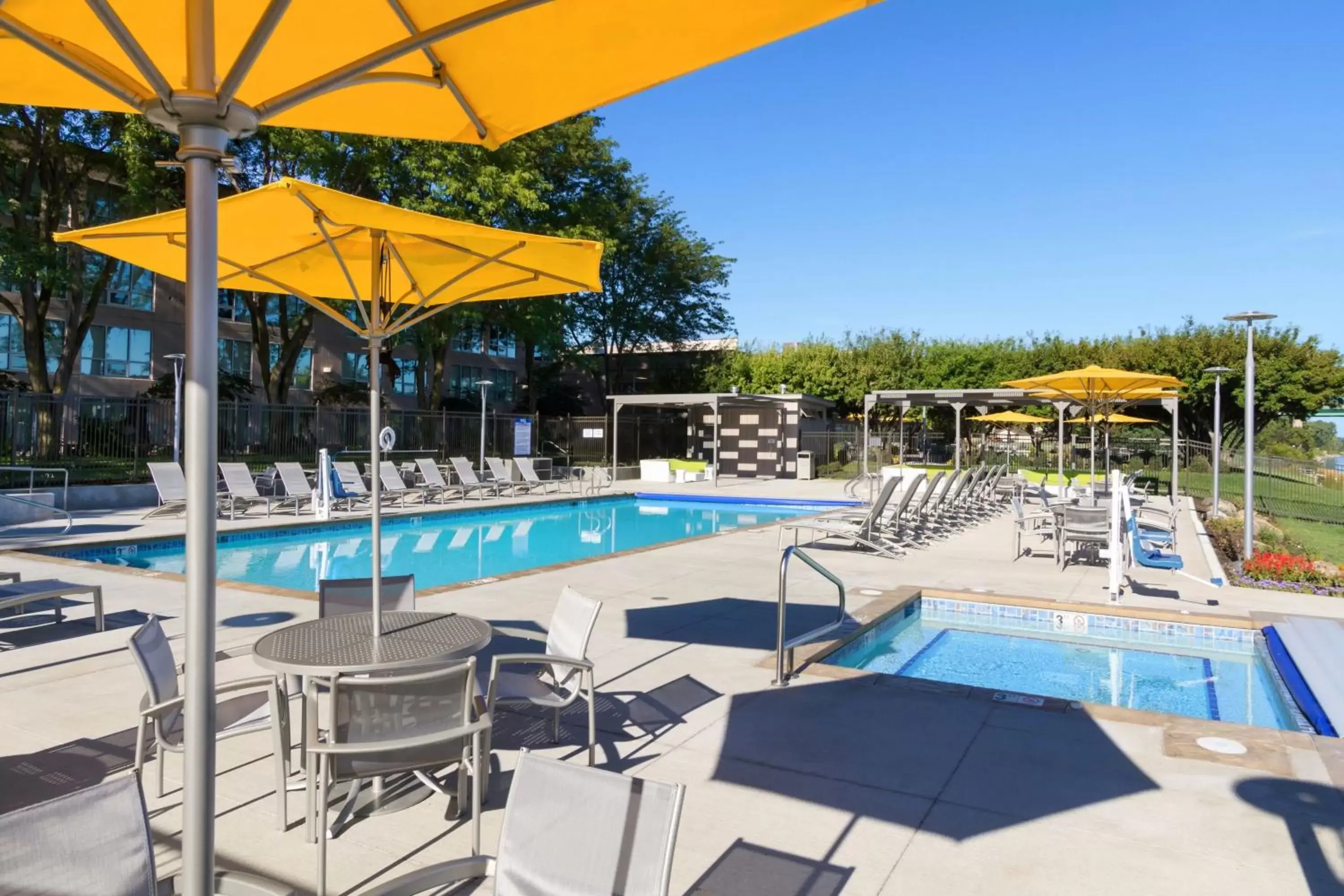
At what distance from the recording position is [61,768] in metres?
3.78

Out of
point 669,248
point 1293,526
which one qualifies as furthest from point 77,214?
point 1293,526

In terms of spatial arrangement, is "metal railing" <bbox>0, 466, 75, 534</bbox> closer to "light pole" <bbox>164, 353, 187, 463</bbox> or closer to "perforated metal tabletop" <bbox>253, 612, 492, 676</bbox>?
"light pole" <bbox>164, 353, 187, 463</bbox>

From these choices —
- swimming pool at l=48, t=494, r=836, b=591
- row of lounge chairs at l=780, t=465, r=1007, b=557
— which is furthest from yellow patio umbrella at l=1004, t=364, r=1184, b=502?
swimming pool at l=48, t=494, r=836, b=591

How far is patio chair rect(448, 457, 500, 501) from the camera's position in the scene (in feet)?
61.6

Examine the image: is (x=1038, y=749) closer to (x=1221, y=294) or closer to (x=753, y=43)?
(x=753, y=43)

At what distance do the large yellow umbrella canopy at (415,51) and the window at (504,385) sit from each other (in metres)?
38.3

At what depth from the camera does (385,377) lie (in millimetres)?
30906

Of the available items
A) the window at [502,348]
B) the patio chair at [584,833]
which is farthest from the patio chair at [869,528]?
the window at [502,348]

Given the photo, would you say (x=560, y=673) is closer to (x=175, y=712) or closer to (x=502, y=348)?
(x=175, y=712)

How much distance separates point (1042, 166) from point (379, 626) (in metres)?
22.5

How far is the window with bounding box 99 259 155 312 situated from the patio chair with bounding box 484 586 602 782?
27.7m

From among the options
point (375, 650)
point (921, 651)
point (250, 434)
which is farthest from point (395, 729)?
point (250, 434)

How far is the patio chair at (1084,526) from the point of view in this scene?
9969 millimetres

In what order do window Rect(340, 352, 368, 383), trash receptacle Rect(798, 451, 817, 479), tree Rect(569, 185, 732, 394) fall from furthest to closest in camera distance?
tree Rect(569, 185, 732, 394) < window Rect(340, 352, 368, 383) < trash receptacle Rect(798, 451, 817, 479)
